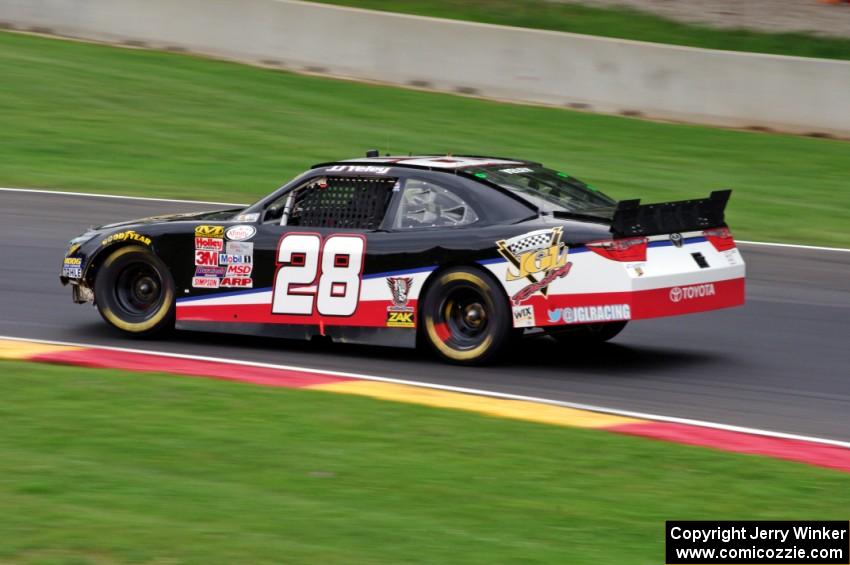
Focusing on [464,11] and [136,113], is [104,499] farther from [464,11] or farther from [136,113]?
[464,11]

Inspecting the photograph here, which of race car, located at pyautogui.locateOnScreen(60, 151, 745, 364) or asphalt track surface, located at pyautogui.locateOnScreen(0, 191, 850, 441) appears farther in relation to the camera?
race car, located at pyautogui.locateOnScreen(60, 151, 745, 364)

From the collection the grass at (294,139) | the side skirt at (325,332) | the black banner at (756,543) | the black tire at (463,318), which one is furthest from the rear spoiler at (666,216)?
the grass at (294,139)

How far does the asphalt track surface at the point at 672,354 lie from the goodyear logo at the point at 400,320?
319mm

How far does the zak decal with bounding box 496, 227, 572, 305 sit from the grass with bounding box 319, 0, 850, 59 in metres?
15.4

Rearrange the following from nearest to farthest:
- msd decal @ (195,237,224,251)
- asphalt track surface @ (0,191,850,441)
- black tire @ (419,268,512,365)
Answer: asphalt track surface @ (0,191,850,441) < black tire @ (419,268,512,365) < msd decal @ (195,237,224,251)

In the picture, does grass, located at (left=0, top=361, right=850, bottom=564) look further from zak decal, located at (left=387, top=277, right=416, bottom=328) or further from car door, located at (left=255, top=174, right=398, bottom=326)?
car door, located at (left=255, top=174, right=398, bottom=326)

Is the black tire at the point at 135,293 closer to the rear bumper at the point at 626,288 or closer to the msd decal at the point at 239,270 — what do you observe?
the msd decal at the point at 239,270

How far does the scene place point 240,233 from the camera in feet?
34.3

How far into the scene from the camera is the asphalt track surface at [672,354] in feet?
29.7

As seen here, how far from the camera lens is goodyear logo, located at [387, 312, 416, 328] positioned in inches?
391

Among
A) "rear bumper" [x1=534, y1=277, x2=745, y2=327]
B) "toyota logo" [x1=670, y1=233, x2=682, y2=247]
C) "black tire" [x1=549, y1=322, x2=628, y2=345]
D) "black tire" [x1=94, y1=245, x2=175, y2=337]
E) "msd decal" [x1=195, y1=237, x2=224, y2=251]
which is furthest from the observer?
"black tire" [x1=94, y1=245, x2=175, y2=337]

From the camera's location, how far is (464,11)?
26125 mm

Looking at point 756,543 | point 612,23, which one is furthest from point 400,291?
point 612,23

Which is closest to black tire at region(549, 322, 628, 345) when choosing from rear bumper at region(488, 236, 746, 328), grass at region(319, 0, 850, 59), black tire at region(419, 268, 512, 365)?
black tire at region(419, 268, 512, 365)
